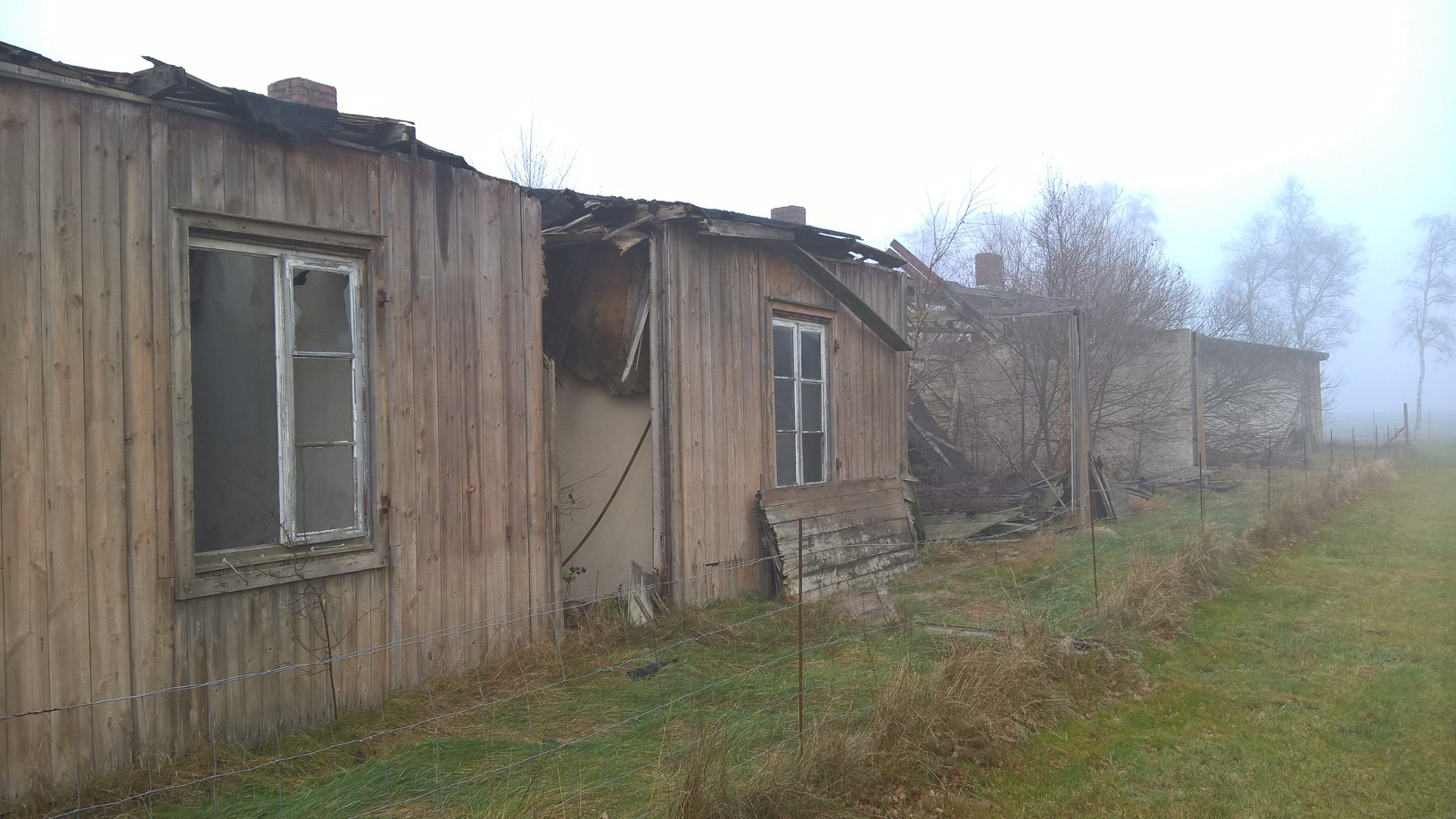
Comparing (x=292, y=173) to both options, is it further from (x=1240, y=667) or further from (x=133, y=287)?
(x=1240, y=667)

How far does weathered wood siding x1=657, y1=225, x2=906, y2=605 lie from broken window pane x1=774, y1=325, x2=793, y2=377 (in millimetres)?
286

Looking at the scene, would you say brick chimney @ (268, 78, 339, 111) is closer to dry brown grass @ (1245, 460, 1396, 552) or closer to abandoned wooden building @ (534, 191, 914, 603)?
abandoned wooden building @ (534, 191, 914, 603)

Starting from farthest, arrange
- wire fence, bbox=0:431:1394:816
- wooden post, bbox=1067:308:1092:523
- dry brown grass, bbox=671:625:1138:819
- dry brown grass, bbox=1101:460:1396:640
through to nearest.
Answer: wooden post, bbox=1067:308:1092:523, dry brown grass, bbox=1101:460:1396:640, wire fence, bbox=0:431:1394:816, dry brown grass, bbox=671:625:1138:819

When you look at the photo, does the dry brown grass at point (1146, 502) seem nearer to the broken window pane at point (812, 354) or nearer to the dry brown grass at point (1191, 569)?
the dry brown grass at point (1191, 569)

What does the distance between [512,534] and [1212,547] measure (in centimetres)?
751

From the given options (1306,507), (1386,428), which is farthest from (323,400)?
(1386,428)

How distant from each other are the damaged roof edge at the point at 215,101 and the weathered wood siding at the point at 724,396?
2.95 m

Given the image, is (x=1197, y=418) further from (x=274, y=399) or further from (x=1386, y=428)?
(x=1386, y=428)

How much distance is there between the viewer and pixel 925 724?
476 cm

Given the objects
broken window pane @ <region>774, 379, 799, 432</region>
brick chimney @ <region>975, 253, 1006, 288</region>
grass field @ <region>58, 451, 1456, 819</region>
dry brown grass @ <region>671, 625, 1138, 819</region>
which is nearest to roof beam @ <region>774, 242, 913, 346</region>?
broken window pane @ <region>774, 379, 799, 432</region>

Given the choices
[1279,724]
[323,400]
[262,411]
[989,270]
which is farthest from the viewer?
[989,270]

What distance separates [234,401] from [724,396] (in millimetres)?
4419

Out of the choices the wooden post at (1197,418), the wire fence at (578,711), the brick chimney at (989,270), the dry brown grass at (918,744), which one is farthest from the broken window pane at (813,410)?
the wooden post at (1197,418)

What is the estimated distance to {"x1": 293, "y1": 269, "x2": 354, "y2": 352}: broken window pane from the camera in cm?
515
